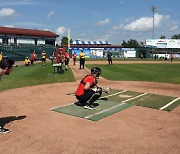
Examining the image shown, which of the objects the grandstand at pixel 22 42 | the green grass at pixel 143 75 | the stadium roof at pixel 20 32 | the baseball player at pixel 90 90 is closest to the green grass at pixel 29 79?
the green grass at pixel 143 75

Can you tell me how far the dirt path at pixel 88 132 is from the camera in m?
5.36

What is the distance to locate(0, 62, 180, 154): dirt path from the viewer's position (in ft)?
17.6

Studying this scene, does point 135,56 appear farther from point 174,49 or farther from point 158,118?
point 158,118

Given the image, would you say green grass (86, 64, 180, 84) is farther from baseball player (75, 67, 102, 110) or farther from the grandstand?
the grandstand

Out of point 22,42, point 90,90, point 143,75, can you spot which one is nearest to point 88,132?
point 90,90

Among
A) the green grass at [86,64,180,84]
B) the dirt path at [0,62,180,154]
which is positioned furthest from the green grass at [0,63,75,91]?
the dirt path at [0,62,180,154]

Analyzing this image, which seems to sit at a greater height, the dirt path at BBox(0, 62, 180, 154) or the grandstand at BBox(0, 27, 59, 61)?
the grandstand at BBox(0, 27, 59, 61)

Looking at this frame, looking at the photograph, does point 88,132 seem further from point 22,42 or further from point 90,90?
point 22,42

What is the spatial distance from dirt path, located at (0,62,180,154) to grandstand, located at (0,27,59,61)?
1318 inches

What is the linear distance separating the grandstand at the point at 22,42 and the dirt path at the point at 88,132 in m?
33.5

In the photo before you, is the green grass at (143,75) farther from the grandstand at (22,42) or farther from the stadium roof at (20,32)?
the stadium roof at (20,32)

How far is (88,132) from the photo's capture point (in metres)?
6.39

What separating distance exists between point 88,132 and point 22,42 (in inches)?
2421

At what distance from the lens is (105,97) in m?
11.1
